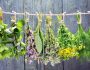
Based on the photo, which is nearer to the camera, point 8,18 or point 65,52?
point 65,52

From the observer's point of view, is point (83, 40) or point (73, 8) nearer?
point (83, 40)

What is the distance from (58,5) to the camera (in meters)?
2.51

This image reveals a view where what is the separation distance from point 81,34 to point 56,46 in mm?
176

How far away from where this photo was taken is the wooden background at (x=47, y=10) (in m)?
2.46

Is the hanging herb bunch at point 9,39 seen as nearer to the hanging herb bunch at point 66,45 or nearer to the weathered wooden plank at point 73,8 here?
the hanging herb bunch at point 66,45

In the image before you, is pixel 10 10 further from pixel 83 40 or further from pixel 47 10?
pixel 83 40

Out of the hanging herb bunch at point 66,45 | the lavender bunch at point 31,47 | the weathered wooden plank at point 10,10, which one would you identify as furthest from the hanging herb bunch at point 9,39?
the weathered wooden plank at point 10,10

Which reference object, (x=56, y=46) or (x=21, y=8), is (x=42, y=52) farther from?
(x=21, y=8)

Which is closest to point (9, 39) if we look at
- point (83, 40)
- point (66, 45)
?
point (66, 45)

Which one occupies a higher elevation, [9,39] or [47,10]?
[47,10]

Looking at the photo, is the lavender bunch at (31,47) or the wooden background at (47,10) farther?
the wooden background at (47,10)

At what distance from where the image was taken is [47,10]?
2.50 meters

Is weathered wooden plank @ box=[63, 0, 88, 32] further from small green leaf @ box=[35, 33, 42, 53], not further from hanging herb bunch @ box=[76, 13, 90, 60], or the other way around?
small green leaf @ box=[35, 33, 42, 53]

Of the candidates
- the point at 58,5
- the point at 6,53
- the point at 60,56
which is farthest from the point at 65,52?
the point at 58,5
